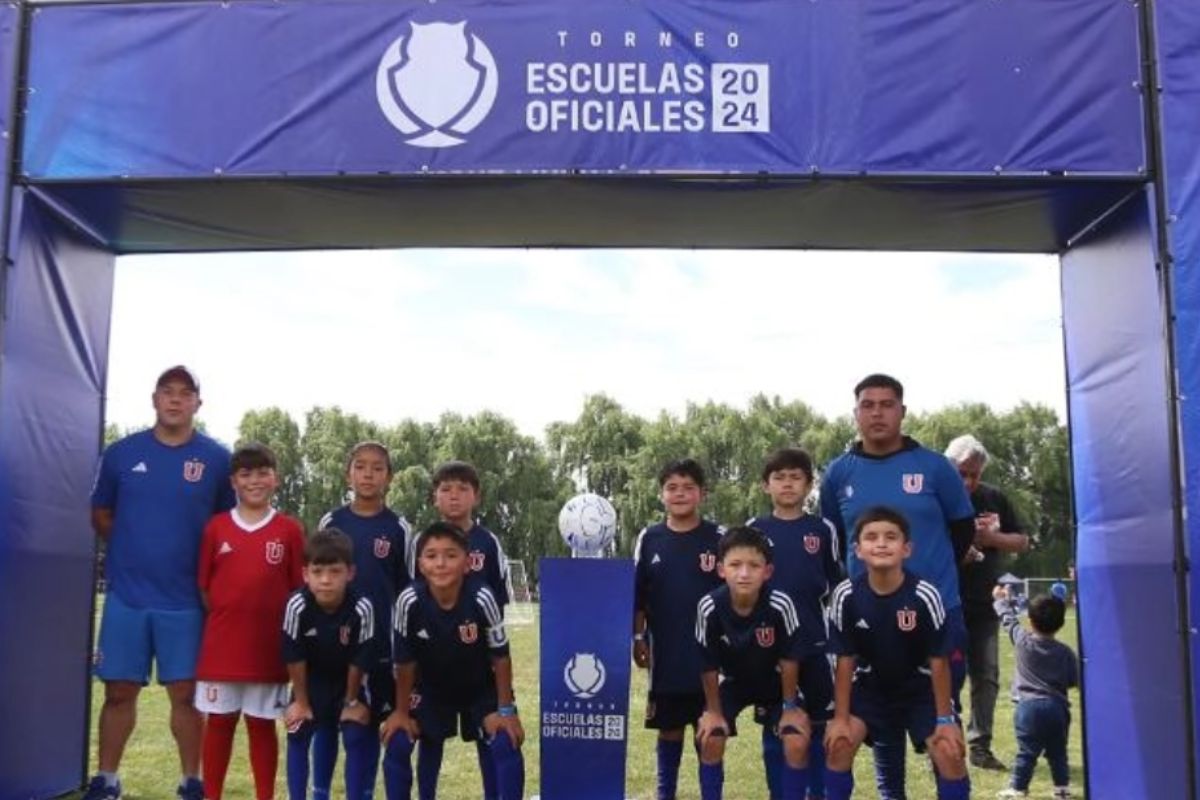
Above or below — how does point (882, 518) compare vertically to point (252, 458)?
below

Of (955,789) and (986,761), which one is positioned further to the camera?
(986,761)

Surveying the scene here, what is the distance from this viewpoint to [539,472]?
55406mm

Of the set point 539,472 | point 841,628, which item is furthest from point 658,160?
point 539,472

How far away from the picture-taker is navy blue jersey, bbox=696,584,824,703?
5.32 m

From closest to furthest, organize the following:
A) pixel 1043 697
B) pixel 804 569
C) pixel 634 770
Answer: pixel 804 569 < pixel 1043 697 < pixel 634 770

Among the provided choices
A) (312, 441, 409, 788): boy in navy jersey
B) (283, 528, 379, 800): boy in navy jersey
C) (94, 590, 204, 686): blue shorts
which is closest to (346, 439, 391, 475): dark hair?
(312, 441, 409, 788): boy in navy jersey

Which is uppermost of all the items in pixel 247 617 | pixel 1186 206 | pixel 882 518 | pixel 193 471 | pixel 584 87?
pixel 584 87

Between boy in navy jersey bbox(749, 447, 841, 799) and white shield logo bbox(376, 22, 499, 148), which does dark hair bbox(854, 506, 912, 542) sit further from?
white shield logo bbox(376, 22, 499, 148)

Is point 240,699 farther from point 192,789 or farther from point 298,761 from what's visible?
point 192,789

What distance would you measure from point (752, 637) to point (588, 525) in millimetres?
1091

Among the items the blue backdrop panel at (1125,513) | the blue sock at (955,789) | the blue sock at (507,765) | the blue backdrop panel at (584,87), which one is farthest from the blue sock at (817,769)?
the blue backdrop panel at (584,87)

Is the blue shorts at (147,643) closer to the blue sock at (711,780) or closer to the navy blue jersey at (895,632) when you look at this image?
the blue sock at (711,780)

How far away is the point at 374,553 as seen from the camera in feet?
19.4

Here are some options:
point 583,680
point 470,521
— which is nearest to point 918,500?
point 583,680
